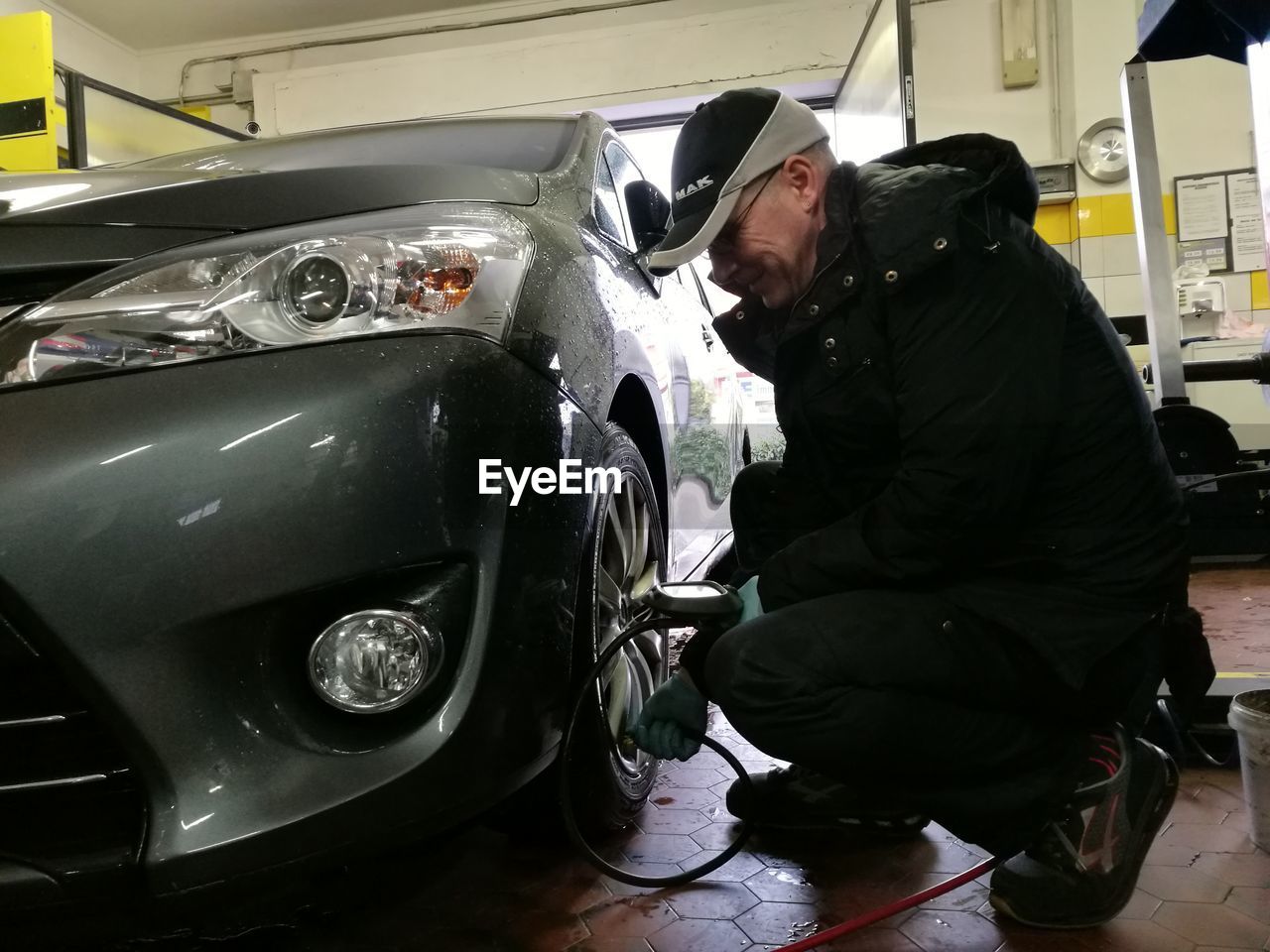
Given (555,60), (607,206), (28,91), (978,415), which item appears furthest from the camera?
(555,60)

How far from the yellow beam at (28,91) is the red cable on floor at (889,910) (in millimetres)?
4312

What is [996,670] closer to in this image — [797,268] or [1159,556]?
[1159,556]

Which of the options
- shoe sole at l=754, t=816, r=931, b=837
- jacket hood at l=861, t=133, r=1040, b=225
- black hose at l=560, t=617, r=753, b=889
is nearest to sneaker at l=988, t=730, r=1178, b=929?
shoe sole at l=754, t=816, r=931, b=837

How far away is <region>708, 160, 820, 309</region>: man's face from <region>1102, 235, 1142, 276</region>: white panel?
189 inches

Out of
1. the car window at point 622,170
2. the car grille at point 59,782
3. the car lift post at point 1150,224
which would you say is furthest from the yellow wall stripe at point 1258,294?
the car grille at point 59,782

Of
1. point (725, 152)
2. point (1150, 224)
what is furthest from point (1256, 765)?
point (1150, 224)

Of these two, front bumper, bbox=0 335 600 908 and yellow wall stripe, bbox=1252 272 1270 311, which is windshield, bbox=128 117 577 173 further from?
yellow wall stripe, bbox=1252 272 1270 311

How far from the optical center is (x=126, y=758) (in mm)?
832

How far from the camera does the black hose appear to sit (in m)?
1.14

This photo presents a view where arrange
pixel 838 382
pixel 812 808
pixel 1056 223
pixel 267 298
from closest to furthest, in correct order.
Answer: pixel 267 298 → pixel 838 382 → pixel 812 808 → pixel 1056 223

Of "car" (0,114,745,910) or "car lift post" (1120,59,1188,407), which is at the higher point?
"car lift post" (1120,59,1188,407)

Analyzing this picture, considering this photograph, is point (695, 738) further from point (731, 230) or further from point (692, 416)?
point (692, 416)

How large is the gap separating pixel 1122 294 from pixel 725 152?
4907 millimetres

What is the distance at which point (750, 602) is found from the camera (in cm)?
136
